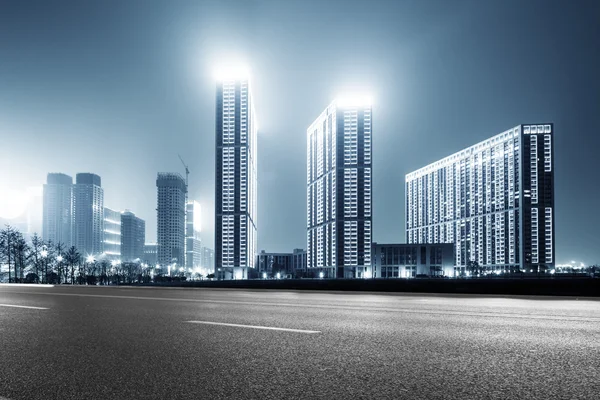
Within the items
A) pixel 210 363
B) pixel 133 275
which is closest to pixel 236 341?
pixel 210 363

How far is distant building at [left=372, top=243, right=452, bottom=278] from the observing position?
181500 mm

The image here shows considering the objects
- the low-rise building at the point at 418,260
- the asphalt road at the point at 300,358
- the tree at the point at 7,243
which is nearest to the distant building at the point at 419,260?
the low-rise building at the point at 418,260

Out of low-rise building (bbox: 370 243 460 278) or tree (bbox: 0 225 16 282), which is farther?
low-rise building (bbox: 370 243 460 278)

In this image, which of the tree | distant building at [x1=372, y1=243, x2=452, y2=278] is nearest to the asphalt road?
the tree

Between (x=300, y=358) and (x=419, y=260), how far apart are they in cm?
18350

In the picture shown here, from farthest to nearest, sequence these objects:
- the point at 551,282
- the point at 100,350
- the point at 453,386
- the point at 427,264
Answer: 1. the point at 427,264
2. the point at 551,282
3. the point at 100,350
4. the point at 453,386

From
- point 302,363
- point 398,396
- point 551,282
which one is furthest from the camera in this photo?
point 551,282

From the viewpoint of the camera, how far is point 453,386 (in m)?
3.72

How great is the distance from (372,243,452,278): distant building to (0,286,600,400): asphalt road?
178682mm

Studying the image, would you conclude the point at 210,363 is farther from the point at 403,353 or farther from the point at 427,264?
the point at 427,264

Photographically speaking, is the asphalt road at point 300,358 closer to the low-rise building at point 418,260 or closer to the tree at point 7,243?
the tree at point 7,243

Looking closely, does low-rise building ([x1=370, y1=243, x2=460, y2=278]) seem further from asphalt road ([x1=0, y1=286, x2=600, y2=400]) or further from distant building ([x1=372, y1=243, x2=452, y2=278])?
asphalt road ([x1=0, y1=286, x2=600, y2=400])

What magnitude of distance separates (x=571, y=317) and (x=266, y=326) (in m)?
5.18

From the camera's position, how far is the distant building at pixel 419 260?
181500mm
